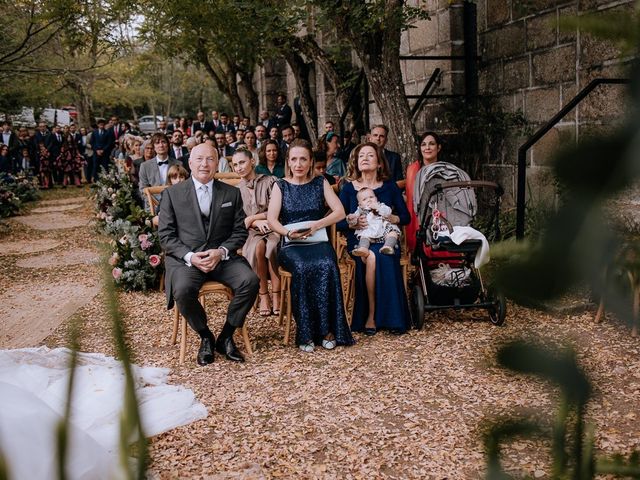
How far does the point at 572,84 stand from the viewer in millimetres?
7422

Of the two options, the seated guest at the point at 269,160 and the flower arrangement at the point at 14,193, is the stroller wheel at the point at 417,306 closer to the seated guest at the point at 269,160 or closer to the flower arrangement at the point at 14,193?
the seated guest at the point at 269,160

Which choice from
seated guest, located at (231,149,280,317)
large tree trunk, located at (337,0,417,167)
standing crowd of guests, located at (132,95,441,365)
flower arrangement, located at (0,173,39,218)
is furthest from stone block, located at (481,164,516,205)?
flower arrangement, located at (0,173,39,218)

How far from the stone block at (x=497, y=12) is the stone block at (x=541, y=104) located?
100cm

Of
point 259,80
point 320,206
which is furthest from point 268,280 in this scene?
point 259,80

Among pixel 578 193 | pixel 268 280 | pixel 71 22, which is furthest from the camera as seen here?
pixel 71 22

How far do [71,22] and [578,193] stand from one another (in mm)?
10624

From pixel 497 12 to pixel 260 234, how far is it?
14.4 ft

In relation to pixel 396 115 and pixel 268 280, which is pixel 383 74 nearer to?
pixel 396 115

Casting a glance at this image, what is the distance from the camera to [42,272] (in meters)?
9.15

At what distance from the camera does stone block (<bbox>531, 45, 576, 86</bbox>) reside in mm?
7404

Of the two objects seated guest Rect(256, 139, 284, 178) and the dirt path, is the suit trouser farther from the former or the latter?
seated guest Rect(256, 139, 284, 178)

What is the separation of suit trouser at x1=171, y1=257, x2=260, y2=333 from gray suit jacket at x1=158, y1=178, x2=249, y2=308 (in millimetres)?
160

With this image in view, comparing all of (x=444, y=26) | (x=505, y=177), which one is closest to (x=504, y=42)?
(x=444, y=26)

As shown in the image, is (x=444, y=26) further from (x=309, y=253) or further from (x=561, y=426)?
(x=561, y=426)
